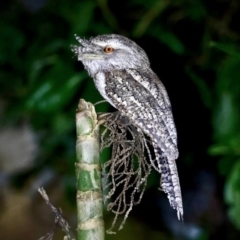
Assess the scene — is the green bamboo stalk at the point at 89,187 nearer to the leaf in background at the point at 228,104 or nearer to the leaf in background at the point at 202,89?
the leaf in background at the point at 228,104

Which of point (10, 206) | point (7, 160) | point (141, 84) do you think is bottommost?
point (10, 206)

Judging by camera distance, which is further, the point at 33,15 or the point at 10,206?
the point at 10,206

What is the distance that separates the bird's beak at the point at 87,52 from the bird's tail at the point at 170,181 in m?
0.28

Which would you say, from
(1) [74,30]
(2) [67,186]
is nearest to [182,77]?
(1) [74,30]

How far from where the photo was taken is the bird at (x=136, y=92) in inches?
43.7

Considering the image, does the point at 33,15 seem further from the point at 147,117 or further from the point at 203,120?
the point at 147,117

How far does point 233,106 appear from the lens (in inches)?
72.2

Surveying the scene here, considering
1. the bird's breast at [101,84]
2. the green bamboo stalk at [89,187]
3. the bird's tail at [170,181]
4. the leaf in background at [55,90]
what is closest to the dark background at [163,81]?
the leaf in background at [55,90]

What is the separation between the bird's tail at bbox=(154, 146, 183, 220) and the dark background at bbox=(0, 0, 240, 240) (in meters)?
0.53

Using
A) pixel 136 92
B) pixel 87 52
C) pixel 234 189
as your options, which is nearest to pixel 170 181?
pixel 136 92

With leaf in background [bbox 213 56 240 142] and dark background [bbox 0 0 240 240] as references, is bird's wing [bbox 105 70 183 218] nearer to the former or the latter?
dark background [bbox 0 0 240 240]

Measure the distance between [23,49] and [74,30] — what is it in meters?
0.46

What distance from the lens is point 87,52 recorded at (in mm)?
1306

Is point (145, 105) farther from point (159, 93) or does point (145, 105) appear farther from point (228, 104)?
point (228, 104)
